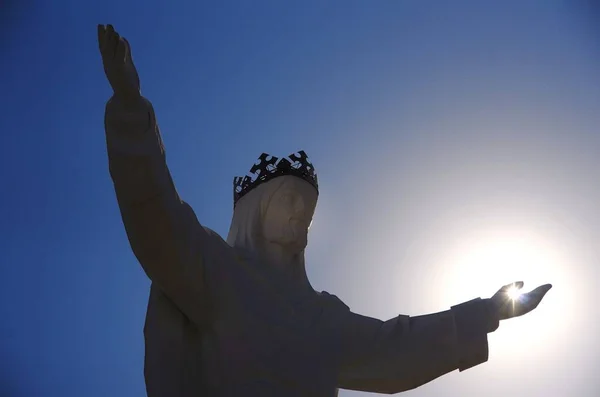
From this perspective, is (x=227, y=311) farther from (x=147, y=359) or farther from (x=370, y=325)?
(x=370, y=325)

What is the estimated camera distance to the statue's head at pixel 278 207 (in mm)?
7383

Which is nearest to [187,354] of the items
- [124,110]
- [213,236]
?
[213,236]

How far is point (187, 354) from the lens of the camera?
6.54 metres

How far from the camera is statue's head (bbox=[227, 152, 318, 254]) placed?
7383 millimetres

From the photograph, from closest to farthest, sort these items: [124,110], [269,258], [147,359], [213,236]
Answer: [124,110]
[147,359]
[213,236]
[269,258]

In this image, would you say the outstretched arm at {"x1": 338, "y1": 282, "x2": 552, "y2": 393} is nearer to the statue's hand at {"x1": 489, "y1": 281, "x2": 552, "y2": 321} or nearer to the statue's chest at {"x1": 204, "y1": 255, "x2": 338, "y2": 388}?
the statue's hand at {"x1": 489, "y1": 281, "x2": 552, "y2": 321}

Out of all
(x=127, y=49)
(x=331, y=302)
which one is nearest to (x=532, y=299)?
(x=331, y=302)

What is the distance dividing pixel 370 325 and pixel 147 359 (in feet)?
6.26

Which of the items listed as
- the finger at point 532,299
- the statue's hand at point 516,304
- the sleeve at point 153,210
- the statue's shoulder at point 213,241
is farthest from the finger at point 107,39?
the finger at point 532,299

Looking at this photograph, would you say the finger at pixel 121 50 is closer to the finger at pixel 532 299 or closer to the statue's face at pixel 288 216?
the statue's face at pixel 288 216

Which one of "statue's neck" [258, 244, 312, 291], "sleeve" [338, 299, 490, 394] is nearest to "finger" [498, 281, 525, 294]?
"sleeve" [338, 299, 490, 394]

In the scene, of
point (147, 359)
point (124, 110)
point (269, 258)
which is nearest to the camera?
point (124, 110)

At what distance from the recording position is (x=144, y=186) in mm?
6043

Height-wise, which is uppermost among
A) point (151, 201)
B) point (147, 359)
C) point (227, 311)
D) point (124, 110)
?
point (124, 110)
